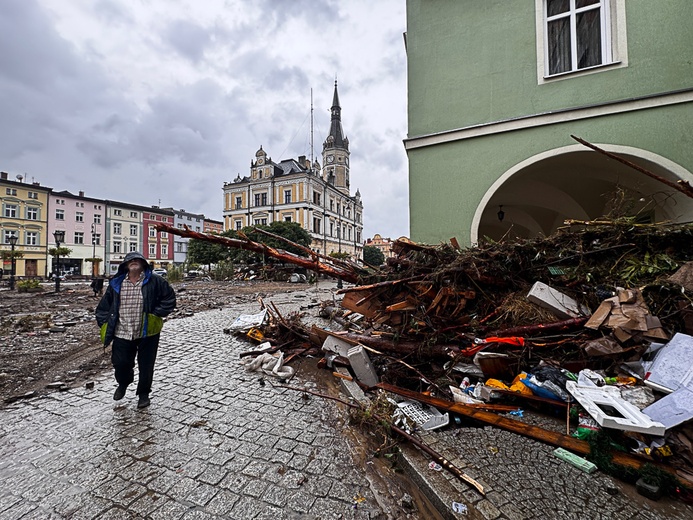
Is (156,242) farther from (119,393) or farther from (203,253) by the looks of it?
(119,393)

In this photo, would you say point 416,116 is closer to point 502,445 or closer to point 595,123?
point 595,123

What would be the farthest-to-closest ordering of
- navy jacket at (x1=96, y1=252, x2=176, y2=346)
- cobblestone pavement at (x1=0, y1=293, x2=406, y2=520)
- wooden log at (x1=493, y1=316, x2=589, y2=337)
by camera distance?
navy jacket at (x1=96, y1=252, x2=176, y2=346) < wooden log at (x1=493, y1=316, x2=589, y2=337) < cobblestone pavement at (x1=0, y1=293, x2=406, y2=520)

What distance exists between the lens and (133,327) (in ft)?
12.0

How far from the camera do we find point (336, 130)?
78062mm

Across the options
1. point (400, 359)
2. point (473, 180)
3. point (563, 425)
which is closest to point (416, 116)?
point (473, 180)

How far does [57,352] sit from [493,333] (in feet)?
25.9

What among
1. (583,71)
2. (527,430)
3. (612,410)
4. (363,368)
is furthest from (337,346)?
(583,71)

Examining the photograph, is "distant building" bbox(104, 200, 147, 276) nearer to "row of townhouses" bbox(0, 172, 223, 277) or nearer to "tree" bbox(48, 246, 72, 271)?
"row of townhouses" bbox(0, 172, 223, 277)

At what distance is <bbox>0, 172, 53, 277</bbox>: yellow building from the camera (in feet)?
138

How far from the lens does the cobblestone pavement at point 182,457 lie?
7.14ft

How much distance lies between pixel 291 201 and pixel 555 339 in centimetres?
5638

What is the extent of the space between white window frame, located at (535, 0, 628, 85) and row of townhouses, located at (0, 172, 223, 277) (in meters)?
36.1

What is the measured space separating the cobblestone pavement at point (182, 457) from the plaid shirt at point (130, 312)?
882mm

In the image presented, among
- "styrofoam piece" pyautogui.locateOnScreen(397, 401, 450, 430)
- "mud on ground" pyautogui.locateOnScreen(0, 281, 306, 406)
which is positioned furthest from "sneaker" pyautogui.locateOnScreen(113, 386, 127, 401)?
"styrofoam piece" pyautogui.locateOnScreen(397, 401, 450, 430)
